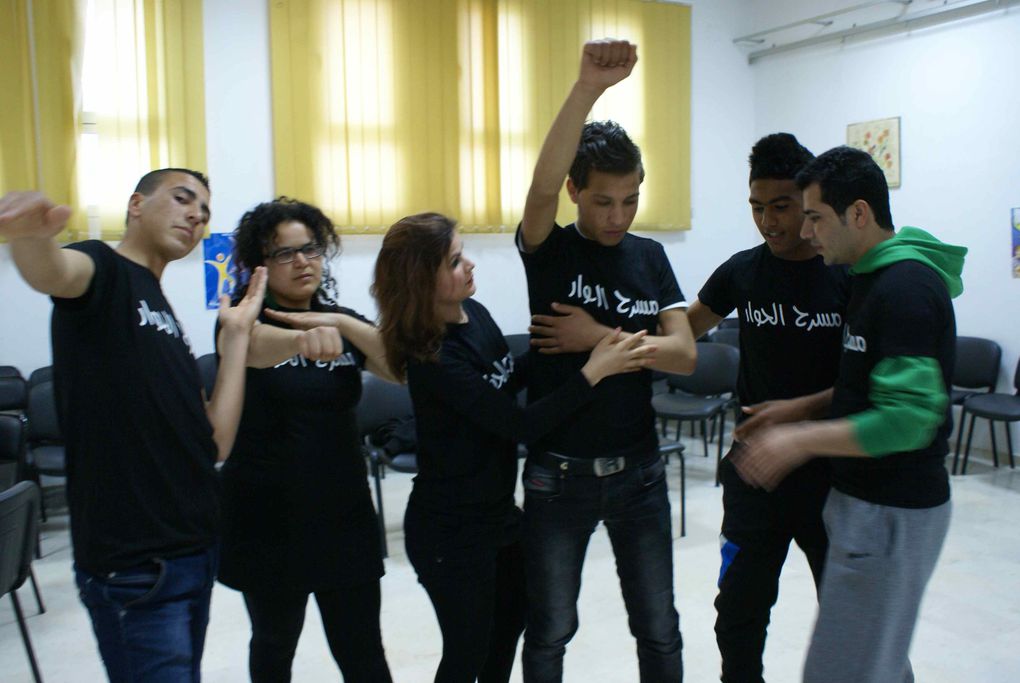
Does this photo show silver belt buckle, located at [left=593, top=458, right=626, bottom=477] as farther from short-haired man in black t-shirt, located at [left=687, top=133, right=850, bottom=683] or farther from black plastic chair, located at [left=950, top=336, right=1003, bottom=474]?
black plastic chair, located at [left=950, top=336, right=1003, bottom=474]

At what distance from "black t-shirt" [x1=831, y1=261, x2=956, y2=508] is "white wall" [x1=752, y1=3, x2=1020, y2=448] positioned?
4542mm

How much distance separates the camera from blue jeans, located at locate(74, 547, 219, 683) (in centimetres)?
156

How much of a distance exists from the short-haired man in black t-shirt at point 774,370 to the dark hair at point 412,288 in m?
0.79

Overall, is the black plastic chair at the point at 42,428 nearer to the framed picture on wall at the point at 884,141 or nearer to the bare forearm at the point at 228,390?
the bare forearm at the point at 228,390

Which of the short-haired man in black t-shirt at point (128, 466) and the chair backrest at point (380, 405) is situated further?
the chair backrest at point (380, 405)

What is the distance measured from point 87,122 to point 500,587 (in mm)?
4319

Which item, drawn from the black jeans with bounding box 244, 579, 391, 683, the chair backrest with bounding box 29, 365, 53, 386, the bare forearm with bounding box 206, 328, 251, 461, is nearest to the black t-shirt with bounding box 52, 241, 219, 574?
the bare forearm with bounding box 206, 328, 251, 461

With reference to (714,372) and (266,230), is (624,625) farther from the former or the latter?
(714,372)

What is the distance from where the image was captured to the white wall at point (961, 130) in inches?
223

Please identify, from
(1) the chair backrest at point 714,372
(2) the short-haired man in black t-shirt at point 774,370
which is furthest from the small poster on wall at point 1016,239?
(2) the short-haired man in black t-shirt at point 774,370

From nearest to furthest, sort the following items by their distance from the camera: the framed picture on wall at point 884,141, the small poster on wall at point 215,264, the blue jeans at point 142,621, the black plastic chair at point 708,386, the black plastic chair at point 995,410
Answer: the blue jeans at point 142,621 < the black plastic chair at point 995,410 < the black plastic chair at point 708,386 < the small poster on wall at point 215,264 < the framed picture on wall at point 884,141

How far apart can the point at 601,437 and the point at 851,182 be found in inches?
29.8

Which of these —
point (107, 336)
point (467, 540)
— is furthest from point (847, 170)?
point (107, 336)

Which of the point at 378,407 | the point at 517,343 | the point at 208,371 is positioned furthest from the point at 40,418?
the point at 517,343
